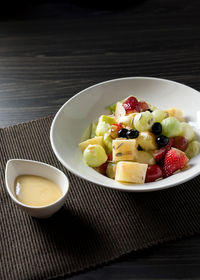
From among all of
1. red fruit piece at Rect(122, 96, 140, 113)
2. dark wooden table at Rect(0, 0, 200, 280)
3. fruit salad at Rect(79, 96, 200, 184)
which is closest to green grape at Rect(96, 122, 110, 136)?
fruit salad at Rect(79, 96, 200, 184)

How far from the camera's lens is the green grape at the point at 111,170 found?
1.33m

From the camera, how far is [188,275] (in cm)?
112

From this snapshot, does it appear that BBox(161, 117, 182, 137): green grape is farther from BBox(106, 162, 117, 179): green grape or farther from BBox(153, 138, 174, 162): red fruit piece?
BBox(106, 162, 117, 179): green grape

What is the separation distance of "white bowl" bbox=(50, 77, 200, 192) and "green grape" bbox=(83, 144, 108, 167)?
3cm

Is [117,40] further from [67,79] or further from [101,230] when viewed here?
[101,230]

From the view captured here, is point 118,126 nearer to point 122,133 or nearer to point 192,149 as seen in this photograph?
point 122,133

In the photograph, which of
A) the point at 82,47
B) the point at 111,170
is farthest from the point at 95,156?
the point at 82,47

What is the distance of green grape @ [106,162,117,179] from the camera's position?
4.37 ft

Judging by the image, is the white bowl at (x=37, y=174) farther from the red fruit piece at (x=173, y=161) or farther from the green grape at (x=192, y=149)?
the green grape at (x=192, y=149)

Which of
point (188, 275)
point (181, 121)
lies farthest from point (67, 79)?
point (188, 275)

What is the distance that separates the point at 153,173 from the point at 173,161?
8 centimetres

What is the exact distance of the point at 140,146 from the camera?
1.37 metres

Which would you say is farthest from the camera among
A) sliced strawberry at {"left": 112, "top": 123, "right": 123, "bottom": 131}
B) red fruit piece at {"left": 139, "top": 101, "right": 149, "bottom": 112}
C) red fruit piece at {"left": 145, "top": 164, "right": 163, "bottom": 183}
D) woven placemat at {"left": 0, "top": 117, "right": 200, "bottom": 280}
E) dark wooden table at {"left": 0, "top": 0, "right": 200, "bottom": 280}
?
dark wooden table at {"left": 0, "top": 0, "right": 200, "bottom": 280}

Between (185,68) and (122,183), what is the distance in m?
1.00
